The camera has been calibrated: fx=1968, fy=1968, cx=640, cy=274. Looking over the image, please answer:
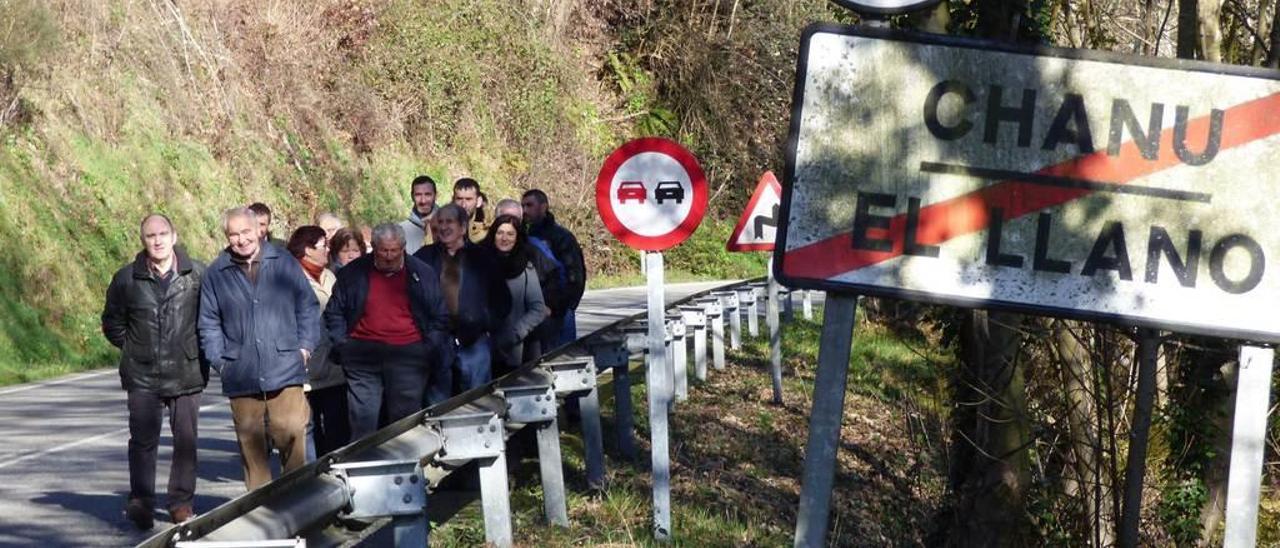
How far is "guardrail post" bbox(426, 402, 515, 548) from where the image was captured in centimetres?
867

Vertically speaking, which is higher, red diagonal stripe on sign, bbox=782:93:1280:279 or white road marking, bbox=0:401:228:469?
red diagonal stripe on sign, bbox=782:93:1280:279

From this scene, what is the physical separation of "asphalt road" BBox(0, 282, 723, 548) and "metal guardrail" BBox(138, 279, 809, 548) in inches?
86.2

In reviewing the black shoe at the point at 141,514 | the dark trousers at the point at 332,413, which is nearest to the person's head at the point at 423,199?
the dark trousers at the point at 332,413

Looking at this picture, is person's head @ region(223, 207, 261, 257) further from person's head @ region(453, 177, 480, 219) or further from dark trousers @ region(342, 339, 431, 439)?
person's head @ region(453, 177, 480, 219)

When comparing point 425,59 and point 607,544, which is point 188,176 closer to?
point 425,59

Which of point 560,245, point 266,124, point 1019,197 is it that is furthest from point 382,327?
point 266,124

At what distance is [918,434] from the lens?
16141mm

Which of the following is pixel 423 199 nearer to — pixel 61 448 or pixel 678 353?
pixel 61 448

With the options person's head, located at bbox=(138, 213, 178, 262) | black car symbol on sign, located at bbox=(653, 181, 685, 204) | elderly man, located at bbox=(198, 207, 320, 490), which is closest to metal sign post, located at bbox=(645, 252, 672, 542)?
black car symbol on sign, located at bbox=(653, 181, 685, 204)

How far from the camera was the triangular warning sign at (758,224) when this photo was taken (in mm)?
19453

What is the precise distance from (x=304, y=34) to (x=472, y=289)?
25.0 m

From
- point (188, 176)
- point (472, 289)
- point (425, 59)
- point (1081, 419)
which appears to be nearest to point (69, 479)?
point (472, 289)

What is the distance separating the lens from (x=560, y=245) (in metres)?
14.8

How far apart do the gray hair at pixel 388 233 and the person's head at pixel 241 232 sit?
2.30 feet
